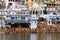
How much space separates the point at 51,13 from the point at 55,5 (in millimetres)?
278

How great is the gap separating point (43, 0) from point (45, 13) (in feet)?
1.36

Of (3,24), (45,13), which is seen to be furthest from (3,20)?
(45,13)

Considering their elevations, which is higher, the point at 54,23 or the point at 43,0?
the point at 43,0

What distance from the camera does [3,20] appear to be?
7324 millimetres

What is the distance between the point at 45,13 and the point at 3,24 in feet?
4.40

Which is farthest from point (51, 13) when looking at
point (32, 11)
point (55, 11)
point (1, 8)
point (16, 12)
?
point (1, 8)

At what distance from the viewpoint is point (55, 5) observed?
24.3ft

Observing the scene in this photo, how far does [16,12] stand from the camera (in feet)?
23.9

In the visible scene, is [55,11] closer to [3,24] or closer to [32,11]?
[32,11]

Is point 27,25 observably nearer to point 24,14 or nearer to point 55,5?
point 24,14

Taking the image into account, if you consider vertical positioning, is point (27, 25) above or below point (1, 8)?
below

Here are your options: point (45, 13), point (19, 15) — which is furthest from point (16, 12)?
point (45, 13)

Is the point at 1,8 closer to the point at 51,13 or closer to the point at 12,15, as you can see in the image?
the point at 12,15

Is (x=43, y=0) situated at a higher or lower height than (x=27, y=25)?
higher
